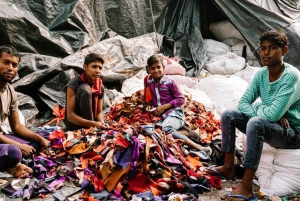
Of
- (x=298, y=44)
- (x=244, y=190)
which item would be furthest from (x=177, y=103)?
(x=298, y=44)

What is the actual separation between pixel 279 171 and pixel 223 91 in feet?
6.45

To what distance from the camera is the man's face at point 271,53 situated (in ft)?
8.39

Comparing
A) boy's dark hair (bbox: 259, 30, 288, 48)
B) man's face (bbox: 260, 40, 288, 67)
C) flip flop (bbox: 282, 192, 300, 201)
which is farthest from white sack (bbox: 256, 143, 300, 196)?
boy's dark hair (bbox: 259, 30, 288, 48)

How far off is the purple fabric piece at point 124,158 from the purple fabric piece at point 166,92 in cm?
121

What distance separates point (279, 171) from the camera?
2.67 meters

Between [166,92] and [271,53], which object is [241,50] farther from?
[271,53]

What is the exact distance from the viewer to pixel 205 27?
6656 mm

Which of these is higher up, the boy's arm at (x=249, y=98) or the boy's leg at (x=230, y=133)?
the boy's arm at (x=249, y=98)

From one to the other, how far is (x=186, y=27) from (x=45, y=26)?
250cm

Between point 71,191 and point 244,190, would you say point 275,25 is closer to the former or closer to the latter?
point 244,190

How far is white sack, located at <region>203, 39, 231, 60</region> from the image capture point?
20.0 feet

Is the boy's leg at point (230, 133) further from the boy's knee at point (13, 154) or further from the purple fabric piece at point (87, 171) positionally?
the boy's knee at point (13, 154)

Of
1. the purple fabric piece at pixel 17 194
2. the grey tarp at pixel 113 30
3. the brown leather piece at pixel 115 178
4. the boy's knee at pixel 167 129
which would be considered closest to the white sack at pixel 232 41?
the grey tarp at pixel 113 30

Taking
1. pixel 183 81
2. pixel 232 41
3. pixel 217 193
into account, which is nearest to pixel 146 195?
pixel 217 193
